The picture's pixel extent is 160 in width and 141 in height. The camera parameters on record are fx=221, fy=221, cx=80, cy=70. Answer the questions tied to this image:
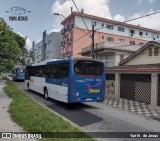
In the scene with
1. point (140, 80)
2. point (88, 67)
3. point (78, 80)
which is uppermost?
point (88, 67)

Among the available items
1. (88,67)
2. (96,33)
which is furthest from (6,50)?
(96,33)

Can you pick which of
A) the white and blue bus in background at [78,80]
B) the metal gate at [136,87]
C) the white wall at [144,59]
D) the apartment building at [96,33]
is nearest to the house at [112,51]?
the white wall at [144,59]

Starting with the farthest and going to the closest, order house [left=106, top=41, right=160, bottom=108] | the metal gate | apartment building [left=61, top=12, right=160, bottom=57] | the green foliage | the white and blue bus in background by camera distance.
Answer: apartment building [left=61, top=12, right=160, bottom=57], the metal gate, house [left=106, top=41, right=160, bottom=108], the green foliage, the white and blue bus in background

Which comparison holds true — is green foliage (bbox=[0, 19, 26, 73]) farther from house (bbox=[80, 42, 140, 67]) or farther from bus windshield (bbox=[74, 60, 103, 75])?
house (bbox=[80, 42, 140, 67])

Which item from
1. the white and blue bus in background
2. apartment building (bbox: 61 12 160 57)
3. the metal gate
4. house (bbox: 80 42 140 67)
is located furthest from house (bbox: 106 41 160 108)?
apartment building (bbox: 61 12 160 57)

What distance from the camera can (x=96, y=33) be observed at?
155 ft

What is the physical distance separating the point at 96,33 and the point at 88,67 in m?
34.6

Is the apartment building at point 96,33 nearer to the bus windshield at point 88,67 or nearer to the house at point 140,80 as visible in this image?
the house at point 140,80

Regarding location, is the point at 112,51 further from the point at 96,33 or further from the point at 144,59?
the point at 96,33

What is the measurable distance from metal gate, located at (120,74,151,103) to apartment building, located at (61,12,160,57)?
24585 millimetres

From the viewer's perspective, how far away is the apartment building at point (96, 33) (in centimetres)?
4556

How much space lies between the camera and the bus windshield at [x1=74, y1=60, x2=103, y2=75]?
13.2 m

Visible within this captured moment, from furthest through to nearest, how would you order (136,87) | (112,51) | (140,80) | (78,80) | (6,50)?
(112,51) < (136,87) < (140,80) < (6,50) < (78,80)

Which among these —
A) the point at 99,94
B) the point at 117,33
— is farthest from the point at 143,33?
the point at 99,94
